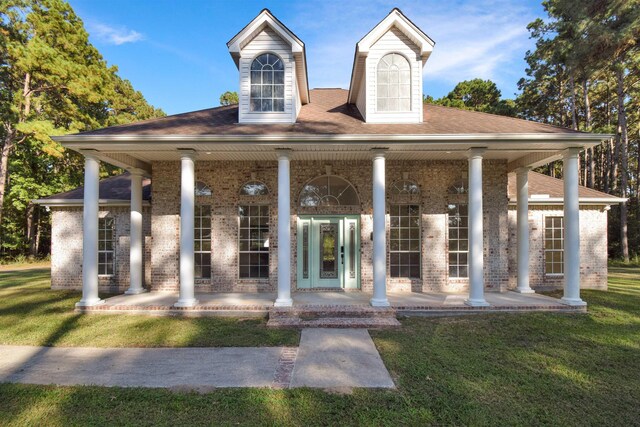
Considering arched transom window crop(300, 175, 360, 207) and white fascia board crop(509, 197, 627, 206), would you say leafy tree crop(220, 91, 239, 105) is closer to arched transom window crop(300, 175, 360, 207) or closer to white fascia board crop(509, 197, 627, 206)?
arched transom window crop(300, 175, 360, 207)

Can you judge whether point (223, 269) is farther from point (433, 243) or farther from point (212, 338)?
point (433, 243)

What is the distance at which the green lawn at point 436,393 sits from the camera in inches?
138

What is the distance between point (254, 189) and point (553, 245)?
31.4 ft

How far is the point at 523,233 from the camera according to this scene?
949 centimetres

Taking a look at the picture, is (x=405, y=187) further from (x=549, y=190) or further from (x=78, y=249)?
(x=78, y=249)

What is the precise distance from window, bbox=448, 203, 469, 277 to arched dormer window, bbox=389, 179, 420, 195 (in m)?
1.15

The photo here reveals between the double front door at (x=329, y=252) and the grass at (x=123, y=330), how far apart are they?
267 cm

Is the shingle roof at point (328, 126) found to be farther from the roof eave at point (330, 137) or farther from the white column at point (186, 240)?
the white column at point (186, 240)

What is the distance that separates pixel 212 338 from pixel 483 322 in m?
5.45

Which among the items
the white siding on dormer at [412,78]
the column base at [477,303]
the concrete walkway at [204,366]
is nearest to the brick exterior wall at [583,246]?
the column base at [477,303]

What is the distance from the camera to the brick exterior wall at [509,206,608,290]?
1038 cm

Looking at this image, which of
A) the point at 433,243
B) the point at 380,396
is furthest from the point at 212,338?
the point at 433,243

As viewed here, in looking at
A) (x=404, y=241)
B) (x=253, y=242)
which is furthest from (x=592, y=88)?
(x=253, y=242)

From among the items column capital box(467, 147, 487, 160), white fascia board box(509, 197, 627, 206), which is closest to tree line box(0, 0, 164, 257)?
column capital box(467, 147, 487, 160)
